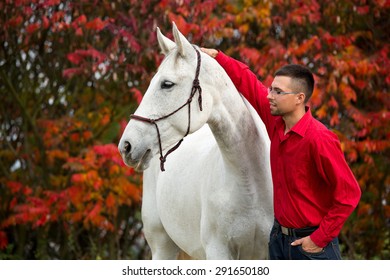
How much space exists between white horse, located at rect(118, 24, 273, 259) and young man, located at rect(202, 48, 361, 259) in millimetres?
389

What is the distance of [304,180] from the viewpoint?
11.4ft

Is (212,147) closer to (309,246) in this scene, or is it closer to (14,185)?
(309,246)

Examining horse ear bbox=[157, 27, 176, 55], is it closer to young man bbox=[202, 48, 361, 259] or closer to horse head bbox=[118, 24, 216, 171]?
horse head bbox=[118, 24, 216, 171]

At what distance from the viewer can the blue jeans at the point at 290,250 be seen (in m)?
3.46

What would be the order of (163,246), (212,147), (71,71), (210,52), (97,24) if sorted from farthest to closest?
(71,71) → (97,24) → (163,246) → (212,147) → (210,52)

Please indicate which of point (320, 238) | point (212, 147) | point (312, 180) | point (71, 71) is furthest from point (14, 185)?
point (320, 238)

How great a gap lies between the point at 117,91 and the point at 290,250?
16.4ft

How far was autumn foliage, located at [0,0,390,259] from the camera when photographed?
739cm

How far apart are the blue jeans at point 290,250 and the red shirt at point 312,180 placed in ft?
0.26

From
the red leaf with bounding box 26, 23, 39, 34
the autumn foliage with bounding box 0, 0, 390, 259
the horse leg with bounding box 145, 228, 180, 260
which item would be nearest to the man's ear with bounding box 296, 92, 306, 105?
the horse leg with bounding box 145, 228, 180, 260

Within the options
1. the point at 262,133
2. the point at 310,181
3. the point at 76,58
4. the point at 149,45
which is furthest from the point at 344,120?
the point at 310,181

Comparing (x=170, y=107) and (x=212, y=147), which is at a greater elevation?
(x=170, y=107)

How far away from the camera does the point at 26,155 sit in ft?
27.3

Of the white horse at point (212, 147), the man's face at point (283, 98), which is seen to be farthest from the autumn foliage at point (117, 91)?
the man's face at point (283, 98)
